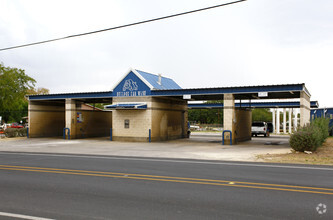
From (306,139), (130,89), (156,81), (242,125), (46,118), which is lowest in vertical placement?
(306,139)

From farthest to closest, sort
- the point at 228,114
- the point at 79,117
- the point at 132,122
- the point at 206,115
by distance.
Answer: the point at 206,115, the point at 79,117, the point at 132,122, the point at 228,114

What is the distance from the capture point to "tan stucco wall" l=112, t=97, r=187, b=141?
27094 millimetres

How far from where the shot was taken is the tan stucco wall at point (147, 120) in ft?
88.9

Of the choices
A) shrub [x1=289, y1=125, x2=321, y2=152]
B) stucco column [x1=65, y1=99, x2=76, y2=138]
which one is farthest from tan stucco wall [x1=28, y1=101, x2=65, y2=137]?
shrub [x1=289, y1=125, x2=321, y2=152]

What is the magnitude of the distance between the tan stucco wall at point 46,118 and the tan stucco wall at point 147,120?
9804 millimetres

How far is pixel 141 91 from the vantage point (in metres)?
27.4

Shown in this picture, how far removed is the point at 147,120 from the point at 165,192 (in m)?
19.1

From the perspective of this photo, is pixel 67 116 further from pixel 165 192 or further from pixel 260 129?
pixel 165 192

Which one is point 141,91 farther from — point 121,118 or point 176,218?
point 176,218

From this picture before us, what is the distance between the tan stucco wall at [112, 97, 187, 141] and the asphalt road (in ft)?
48.4

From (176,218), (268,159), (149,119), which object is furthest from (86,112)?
(176,218)

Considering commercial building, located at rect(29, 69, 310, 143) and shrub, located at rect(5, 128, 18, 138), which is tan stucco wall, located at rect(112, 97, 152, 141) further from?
shrub, located at rect(5, 128, 18, 138)

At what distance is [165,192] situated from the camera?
8.04 m

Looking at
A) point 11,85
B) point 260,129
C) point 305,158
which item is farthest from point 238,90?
point 11,85
